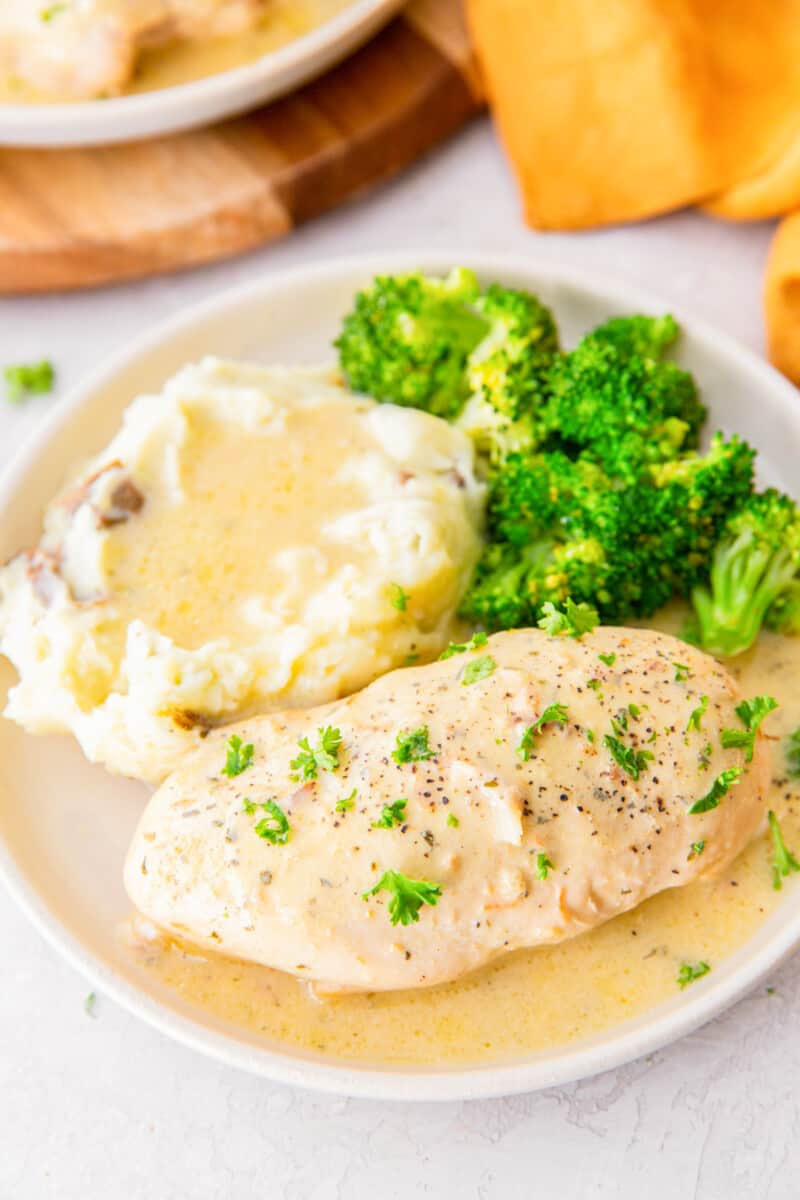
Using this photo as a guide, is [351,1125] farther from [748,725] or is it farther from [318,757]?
[748,725]

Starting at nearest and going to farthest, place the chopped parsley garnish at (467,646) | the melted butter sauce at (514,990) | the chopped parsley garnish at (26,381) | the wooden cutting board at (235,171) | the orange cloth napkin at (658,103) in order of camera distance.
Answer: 1. the melted butter sauce at (514,990)
2. the chopped parsley garnish at (467,646)
3. the orange cloth napkin at (658,103)
4. the chopped parsley garnish at (26,381)
5. the wooden cutting board at (235,171)

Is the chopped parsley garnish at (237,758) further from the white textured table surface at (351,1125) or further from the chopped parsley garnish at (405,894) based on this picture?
the white textured table surface at (351,1125)

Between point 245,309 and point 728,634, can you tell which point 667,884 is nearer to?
point 728,634

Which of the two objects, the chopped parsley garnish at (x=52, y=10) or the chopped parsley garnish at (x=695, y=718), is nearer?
the chopped parsley garnish at (x=695, y=718)

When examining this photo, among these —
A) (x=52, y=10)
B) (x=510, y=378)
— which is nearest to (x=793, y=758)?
(x=510, y=378)

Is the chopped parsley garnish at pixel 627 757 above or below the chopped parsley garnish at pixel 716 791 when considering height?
above

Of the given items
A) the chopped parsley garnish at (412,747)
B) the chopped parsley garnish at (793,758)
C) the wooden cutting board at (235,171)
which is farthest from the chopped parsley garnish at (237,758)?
the wooden cutting board at (235,171)

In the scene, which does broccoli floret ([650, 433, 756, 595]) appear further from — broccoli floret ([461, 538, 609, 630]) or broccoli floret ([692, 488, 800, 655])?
broccoli floret ([461, 538, 609, 630])

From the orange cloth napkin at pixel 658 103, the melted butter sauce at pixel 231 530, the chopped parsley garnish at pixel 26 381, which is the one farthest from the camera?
the chopped parsley garnish at pixel 26 381
